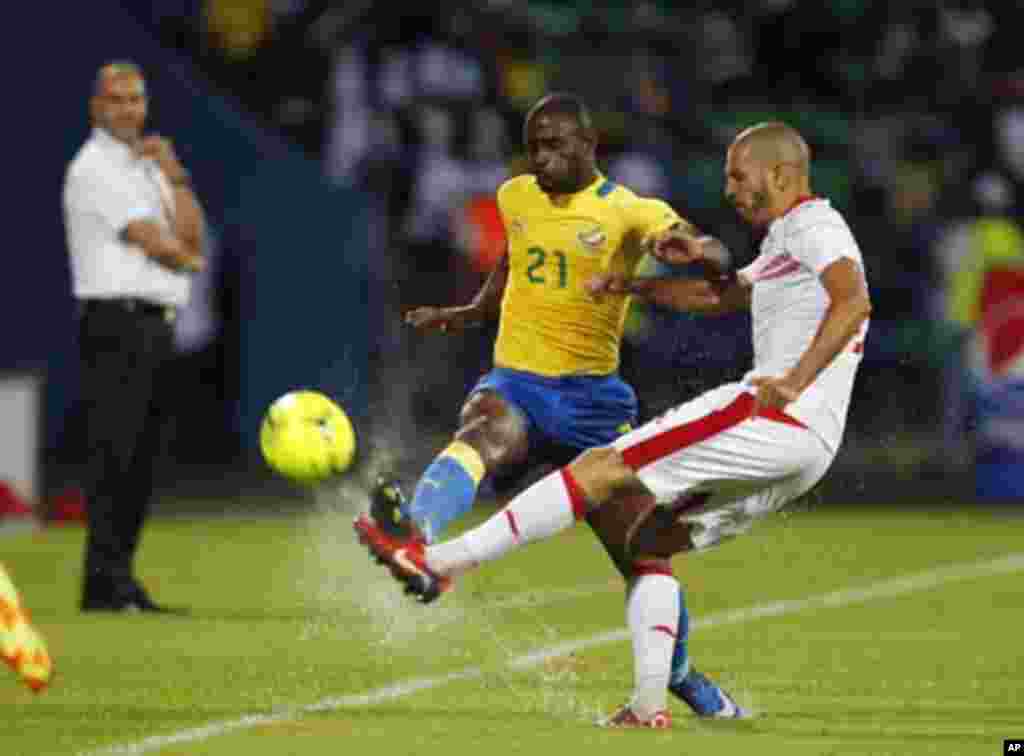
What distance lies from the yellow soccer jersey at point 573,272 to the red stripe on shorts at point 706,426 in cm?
108

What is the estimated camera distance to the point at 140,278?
41.9ft

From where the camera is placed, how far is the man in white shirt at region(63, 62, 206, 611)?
12.7m

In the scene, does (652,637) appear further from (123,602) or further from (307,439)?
(123,602)

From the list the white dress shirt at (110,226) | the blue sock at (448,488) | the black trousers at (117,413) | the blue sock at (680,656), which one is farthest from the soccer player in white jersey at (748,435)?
the white dress shirt at (110,226)

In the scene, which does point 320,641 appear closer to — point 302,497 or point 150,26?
point 302,497

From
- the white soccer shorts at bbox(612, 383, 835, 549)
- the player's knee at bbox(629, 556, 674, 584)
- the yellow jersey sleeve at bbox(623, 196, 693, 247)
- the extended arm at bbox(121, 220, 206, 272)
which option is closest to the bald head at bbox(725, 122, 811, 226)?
the white soccer shorts at bbox(612, 383, 835, 549)

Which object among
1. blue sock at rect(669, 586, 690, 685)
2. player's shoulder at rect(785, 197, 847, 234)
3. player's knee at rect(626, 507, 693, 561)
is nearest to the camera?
player's shoulder at rect(785, 197, 847, 234)

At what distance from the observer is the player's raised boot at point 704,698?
29.2ft

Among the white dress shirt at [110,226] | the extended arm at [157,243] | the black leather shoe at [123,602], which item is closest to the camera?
the black leather shoe at [123,602]

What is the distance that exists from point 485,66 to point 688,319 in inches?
158

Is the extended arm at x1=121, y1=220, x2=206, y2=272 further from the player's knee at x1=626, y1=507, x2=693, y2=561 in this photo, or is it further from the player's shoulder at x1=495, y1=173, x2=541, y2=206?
the player's knee at x1=626, y1=507, x2=693, y2=561

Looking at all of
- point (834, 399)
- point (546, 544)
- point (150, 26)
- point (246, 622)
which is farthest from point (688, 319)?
point (834, 399)

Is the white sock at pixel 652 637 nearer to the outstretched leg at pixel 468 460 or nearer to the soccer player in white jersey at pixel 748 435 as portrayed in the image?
the soccer player in white jersey at pixel 748 435

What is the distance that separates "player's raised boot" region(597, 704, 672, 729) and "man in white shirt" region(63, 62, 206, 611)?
4.44 metres
